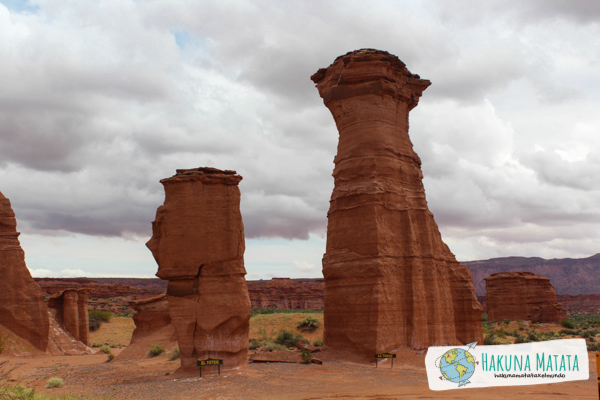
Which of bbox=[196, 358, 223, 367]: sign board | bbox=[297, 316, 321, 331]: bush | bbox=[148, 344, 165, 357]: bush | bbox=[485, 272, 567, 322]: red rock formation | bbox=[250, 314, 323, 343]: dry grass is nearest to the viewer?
bbox=[196, 358, 223, 367]: sign board

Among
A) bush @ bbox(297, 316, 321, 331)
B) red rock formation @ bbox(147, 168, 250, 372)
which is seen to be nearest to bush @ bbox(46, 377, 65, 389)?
red rock formation @ bbox(147, 168, 250, 372)

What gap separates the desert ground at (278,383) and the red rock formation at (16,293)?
5107 mm

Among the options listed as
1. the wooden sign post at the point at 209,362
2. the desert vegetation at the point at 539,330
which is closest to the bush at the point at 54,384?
the wooden sign post at the point at 209,362

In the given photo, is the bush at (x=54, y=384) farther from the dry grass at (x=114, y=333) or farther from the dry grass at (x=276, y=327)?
the dry grass at (x=114, y=333)

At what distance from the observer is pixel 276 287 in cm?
9081

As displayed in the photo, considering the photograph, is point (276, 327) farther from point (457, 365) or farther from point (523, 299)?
point (457, 365)

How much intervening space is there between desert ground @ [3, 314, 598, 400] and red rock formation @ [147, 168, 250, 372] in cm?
107

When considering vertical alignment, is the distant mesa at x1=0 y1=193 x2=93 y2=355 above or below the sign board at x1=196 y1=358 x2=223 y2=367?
above

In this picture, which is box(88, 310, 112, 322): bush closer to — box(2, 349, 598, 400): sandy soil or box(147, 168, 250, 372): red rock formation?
box(2, 349, 598, 400): sandy soil

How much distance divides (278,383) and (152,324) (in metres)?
14.6

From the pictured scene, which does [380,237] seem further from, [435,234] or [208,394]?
[208,394]

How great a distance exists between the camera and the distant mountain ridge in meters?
170

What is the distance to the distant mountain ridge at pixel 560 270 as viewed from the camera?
170 m

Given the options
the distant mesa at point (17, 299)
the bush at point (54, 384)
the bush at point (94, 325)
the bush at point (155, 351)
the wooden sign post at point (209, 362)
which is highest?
the distant mesa at point (17, 299)
